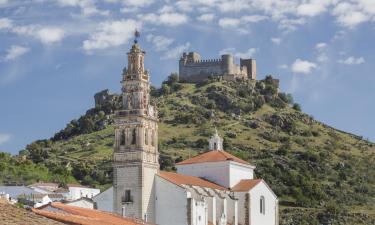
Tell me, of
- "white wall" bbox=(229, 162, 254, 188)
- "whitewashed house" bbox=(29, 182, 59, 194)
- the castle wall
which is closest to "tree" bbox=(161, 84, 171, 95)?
the castle wall

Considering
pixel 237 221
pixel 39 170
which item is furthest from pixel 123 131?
pixel 39 170

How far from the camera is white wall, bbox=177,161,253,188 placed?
61641 mm

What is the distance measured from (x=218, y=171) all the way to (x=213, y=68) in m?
96.6

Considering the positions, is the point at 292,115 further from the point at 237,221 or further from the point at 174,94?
the point at 237,221

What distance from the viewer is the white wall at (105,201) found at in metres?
52.6

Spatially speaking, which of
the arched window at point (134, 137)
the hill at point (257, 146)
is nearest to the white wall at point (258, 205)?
the arched window at point (134, 137)

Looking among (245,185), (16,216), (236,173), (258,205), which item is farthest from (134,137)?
(16,216)

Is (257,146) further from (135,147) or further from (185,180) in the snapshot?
(135,147)

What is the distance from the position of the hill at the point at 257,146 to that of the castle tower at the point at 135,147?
104 feet

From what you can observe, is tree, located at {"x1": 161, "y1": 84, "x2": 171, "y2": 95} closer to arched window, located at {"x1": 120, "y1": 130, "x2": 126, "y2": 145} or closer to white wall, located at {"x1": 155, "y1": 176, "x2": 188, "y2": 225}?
arched window, located at {"x1": 120, "y1": 130, "x2": 126, "y2": 145}

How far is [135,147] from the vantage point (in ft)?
170

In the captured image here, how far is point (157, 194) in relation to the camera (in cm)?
5181

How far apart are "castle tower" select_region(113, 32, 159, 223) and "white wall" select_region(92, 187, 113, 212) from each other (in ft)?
2.57

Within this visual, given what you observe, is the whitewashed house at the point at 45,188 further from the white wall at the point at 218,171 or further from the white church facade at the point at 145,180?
the white church facade at the point at 145,180
